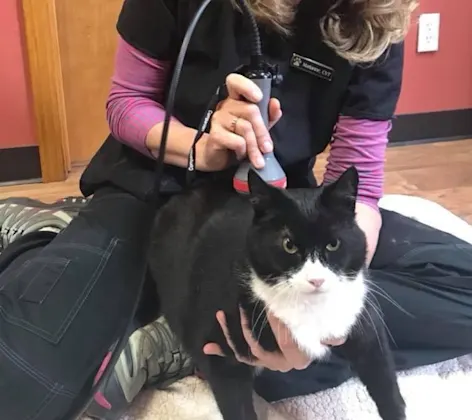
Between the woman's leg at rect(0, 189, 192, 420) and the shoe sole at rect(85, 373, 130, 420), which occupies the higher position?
the woman's leg at rect(0, 189, 192, 420)

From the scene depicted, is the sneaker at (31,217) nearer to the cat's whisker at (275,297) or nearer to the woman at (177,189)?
the woman at (177,189)

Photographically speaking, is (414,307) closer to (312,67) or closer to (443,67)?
(312,67)

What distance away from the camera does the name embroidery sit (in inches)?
44.3

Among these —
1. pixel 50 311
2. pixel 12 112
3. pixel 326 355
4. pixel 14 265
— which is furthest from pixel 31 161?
pixel 326 355

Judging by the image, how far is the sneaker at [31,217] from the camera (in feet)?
4.58

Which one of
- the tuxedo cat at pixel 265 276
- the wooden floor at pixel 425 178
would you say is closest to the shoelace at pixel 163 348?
the tuxedo cat at pixel 265 276

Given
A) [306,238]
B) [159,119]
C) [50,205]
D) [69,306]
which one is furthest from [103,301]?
[50,205]

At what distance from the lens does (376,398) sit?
102 centimetres

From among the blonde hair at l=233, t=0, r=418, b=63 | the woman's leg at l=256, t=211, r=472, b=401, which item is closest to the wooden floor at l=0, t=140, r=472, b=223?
the woman's leg at l=256, t=211, r=472, b=401

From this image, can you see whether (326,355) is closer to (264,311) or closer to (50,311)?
(264,311)

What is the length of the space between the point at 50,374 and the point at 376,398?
1.43ft

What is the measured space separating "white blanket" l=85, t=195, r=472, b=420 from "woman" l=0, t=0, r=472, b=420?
24 mm

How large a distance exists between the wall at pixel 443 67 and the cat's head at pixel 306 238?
1563 mm

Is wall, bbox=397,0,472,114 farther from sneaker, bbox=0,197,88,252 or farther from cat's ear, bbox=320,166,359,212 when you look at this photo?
cat's ear, bbox=320,166,359,212
